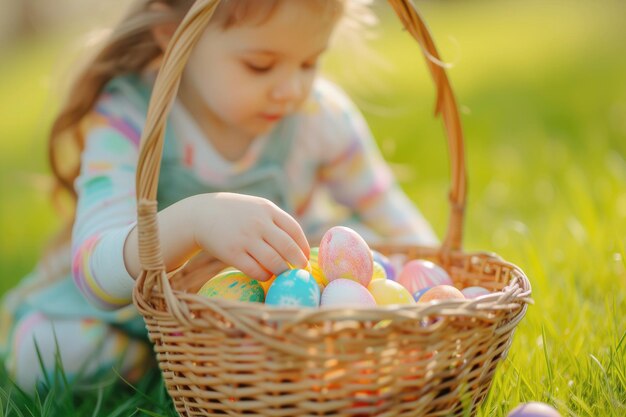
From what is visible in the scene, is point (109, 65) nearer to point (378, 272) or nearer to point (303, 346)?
point (378, 272)

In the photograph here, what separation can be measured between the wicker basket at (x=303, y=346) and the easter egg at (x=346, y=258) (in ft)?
0.61

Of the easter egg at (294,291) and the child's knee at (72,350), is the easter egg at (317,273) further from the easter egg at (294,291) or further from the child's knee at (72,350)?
the child's knee at (72,350)

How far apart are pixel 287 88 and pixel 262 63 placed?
0.25 ft

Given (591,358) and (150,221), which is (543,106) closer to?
(591,358)

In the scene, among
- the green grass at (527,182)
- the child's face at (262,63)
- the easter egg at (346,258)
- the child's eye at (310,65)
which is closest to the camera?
the easter egg at (346,258)

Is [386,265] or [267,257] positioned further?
[386,265]

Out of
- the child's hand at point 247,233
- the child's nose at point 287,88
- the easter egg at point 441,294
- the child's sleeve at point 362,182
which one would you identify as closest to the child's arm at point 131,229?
the child's hand at point 247,233

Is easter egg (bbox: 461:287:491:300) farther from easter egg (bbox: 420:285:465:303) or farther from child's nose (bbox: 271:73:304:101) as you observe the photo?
child's nose (bbox: 271:73:304:101)

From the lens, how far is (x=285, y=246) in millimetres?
1167

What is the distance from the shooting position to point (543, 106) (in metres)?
3.69

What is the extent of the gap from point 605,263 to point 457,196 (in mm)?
491

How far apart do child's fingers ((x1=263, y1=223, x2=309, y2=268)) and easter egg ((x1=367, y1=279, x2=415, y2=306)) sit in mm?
142

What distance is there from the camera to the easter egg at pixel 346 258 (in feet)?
4.07

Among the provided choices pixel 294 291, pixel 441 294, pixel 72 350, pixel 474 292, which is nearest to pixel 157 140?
pixel 294 291
